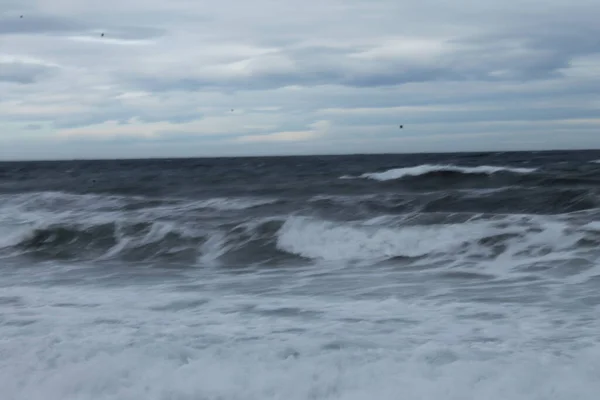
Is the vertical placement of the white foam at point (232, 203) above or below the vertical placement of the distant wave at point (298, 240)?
above

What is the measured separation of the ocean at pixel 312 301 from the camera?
5441mm

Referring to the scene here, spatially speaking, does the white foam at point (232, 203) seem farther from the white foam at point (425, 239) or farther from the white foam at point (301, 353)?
the white foam at point (301, 353)

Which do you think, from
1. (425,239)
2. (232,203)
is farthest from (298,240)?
(232,203)

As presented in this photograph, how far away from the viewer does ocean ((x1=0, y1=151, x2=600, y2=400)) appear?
17.9 ft

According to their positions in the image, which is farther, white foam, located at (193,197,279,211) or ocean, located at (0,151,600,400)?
white foam, located at (193,197,279,211)

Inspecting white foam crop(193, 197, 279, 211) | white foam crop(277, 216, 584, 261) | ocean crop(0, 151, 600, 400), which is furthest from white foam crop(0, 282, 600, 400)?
white foam crop(193, 197, 279, 211)

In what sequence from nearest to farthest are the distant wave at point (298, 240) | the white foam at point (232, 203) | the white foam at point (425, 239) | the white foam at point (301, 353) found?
1. the white foam at point (301, 353)
2. the white foam at point (425, 239)
3. the distant wave at point (298, 240)
4. the white foam at point (232, 203)

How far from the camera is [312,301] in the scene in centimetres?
813

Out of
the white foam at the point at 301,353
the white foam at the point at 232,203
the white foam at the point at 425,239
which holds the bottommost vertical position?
the white foam at the point at 301,353

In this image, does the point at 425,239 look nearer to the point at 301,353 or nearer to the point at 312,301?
the point at 312,301

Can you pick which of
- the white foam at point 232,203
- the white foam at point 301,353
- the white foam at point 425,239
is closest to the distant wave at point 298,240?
the white foam at point 425,239

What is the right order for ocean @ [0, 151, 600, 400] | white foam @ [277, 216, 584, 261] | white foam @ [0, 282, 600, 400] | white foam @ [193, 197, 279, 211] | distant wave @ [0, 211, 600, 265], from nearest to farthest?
white foam @ [0, 282, 600, 400], ocean @ [0, 151, 600, 400], white foam @ [277, 216, 584, 261], distant wave @ [0, 211, 600, 265], white foam @ [193, 197, 279, 211]

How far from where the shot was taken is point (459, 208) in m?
15.8

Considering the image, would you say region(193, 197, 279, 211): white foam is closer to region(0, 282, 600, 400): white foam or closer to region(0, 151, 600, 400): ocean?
region(0, 151, 600, 400): ocean
